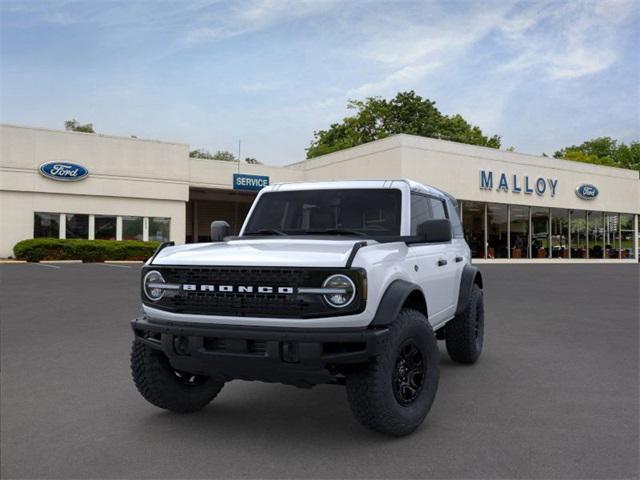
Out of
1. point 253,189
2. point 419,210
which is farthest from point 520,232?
point 419,210

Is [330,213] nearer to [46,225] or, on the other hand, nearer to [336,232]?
[336,232]

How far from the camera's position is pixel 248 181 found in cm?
3788

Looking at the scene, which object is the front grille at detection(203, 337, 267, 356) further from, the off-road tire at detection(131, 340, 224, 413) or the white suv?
the off-road tire at detection(131, 340, 224, 413)

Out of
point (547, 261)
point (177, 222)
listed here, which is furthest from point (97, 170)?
point (547, 261)

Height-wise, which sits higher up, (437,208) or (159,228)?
(159,228)

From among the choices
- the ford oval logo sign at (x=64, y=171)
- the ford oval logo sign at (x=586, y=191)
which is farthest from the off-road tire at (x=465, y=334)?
the ford oval logo sign at (x=586, y=191)

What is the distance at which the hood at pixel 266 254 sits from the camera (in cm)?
367

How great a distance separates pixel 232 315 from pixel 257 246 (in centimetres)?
67

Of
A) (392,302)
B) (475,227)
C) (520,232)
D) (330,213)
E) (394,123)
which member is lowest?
(392,302)

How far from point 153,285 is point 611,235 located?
163ft

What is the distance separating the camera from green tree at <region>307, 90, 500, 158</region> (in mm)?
58500

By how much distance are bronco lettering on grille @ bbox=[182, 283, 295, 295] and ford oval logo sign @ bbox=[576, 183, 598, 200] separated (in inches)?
1710

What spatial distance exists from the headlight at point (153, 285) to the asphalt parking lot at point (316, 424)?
3.09ft

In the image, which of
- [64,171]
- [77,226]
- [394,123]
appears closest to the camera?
[64,171]
